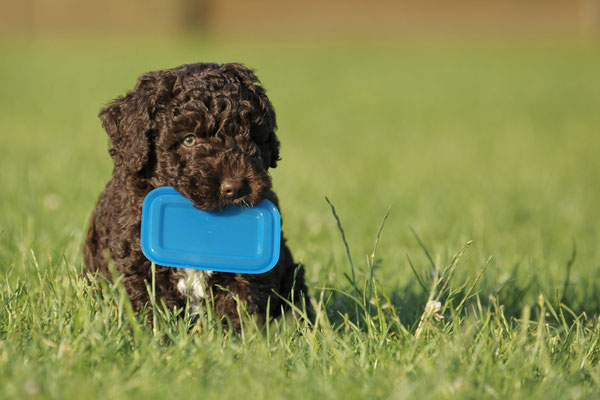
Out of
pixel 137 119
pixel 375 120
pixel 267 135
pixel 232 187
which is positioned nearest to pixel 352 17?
pixel 375 120

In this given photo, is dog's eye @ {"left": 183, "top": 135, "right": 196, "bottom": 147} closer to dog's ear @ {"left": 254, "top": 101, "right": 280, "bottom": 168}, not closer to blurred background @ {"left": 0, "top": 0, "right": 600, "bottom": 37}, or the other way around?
dog's ear @ {"left": 254, "top": 101, "right": 280, "bottom": 168}

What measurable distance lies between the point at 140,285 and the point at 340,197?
4.67 metres

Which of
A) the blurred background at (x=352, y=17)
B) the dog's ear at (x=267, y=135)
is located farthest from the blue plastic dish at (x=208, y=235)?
the blurred background at (x=352, y=17)

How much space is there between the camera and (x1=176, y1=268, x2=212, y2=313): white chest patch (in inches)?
142

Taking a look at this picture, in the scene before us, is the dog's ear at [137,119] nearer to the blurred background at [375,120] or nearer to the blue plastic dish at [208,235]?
the blue plastic dish at [208,235]

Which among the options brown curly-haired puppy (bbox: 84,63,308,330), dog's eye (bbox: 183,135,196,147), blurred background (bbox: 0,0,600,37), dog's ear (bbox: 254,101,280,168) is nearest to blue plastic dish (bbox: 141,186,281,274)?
brown curly-haired puppy (bbox: 84,63,308,330)

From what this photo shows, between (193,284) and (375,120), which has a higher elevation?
(193,284)

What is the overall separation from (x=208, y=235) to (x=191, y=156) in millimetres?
402

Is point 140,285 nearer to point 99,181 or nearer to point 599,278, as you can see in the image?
point 599,278

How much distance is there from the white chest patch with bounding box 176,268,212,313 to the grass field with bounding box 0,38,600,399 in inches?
9.9

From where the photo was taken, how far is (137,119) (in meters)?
3.62

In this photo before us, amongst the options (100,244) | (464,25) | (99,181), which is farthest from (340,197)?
(464,25)

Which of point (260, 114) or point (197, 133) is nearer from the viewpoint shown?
point (197, 133)

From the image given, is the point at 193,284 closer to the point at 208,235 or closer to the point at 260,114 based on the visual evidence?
the point at 208,235
